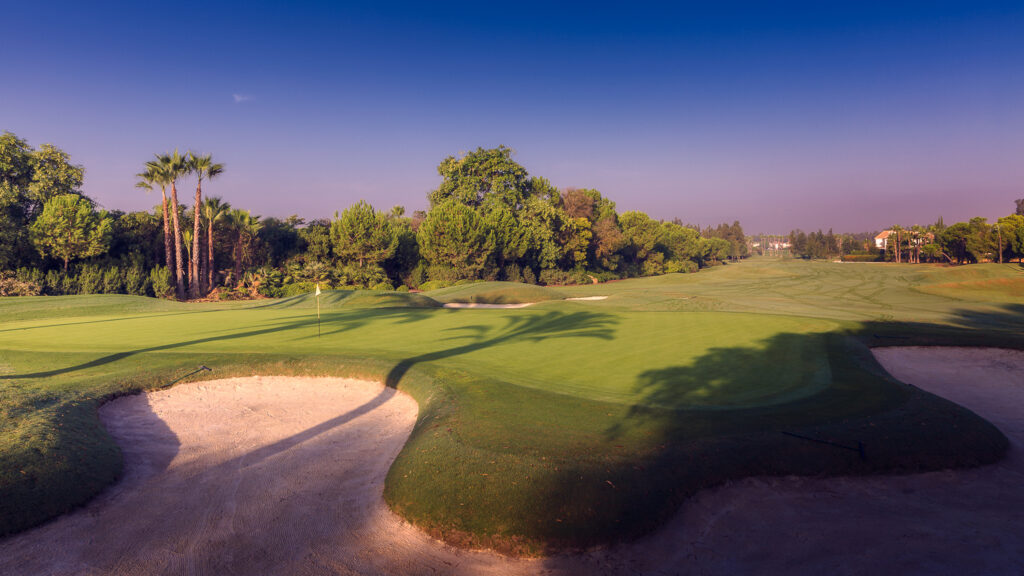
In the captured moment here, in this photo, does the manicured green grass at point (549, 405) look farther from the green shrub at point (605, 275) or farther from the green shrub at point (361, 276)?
the green shrub at point (605, 275)

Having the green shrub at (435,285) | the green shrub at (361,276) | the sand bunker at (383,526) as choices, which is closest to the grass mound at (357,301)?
the green shrub at (361,276)

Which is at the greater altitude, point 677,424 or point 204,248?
point 204,248

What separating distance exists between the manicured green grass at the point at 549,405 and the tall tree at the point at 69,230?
2091 cm

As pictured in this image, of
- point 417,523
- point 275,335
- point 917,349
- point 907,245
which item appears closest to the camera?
point 417,523

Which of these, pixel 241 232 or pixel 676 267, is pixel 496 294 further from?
pixel 676 267

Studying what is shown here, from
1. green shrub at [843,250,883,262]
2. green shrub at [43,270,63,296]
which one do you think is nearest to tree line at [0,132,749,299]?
green shrub at [43,270,63,296]

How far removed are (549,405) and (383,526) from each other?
355 centimetres

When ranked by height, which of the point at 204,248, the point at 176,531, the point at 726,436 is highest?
the point at 204,248

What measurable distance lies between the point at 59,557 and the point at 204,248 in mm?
43065

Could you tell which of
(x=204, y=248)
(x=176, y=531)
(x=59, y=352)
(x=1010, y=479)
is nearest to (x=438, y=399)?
(x=176, y=531)

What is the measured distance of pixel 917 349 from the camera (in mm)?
13469

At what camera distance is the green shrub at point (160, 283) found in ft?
114

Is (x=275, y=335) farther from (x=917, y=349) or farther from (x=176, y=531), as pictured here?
(x=917, y=349)

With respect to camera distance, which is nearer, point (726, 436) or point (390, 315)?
point (726, 436)
